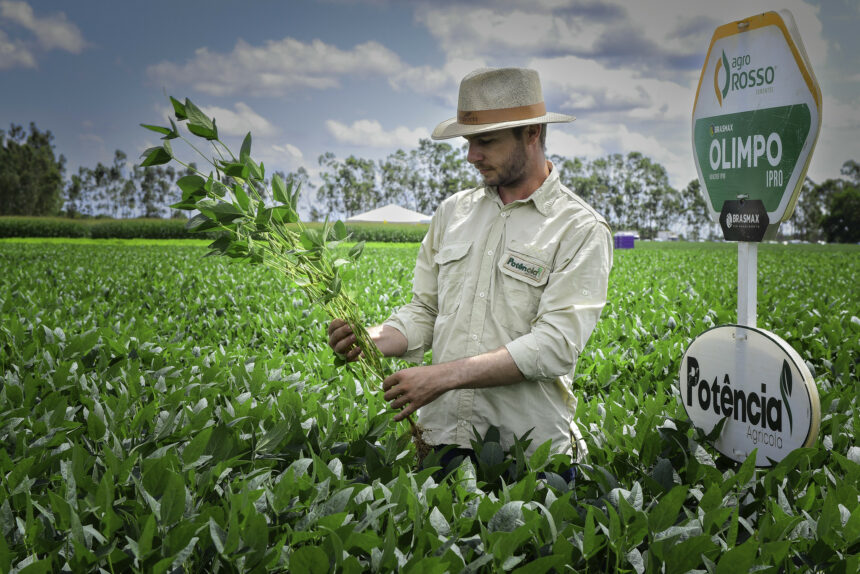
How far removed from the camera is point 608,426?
2678mm

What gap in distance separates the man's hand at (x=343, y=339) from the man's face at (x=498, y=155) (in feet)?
2.46

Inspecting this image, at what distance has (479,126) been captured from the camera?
95.2 inches

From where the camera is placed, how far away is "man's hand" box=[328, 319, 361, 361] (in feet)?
8.29

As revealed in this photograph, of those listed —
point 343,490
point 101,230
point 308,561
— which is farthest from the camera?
point 101,230

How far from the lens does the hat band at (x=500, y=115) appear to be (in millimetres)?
2432

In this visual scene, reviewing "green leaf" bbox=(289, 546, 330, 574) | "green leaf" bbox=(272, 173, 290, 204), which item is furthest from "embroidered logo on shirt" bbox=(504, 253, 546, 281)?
"green leaf" bbox=(289, 546, 330, 574)

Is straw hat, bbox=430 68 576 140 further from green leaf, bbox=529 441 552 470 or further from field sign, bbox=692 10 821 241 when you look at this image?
green leaf, bbox=529 441 552 470

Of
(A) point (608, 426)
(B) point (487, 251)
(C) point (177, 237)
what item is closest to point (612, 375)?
(A) point (608, 426)

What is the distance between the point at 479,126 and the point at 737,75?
0.92 m

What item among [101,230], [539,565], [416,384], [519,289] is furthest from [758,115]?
[101,230]

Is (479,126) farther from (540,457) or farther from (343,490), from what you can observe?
(343,490)

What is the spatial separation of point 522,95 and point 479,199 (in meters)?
0.47

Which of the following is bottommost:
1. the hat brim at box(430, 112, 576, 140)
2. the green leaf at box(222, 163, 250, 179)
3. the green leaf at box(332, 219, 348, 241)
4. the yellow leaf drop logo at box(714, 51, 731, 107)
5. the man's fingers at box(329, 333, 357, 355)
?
the man's fingers at box(329, 333, 357, 355)

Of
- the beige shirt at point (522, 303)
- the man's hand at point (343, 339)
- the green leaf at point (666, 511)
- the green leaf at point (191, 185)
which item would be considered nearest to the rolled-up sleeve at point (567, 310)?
the beige shirt at point (522, 303)
